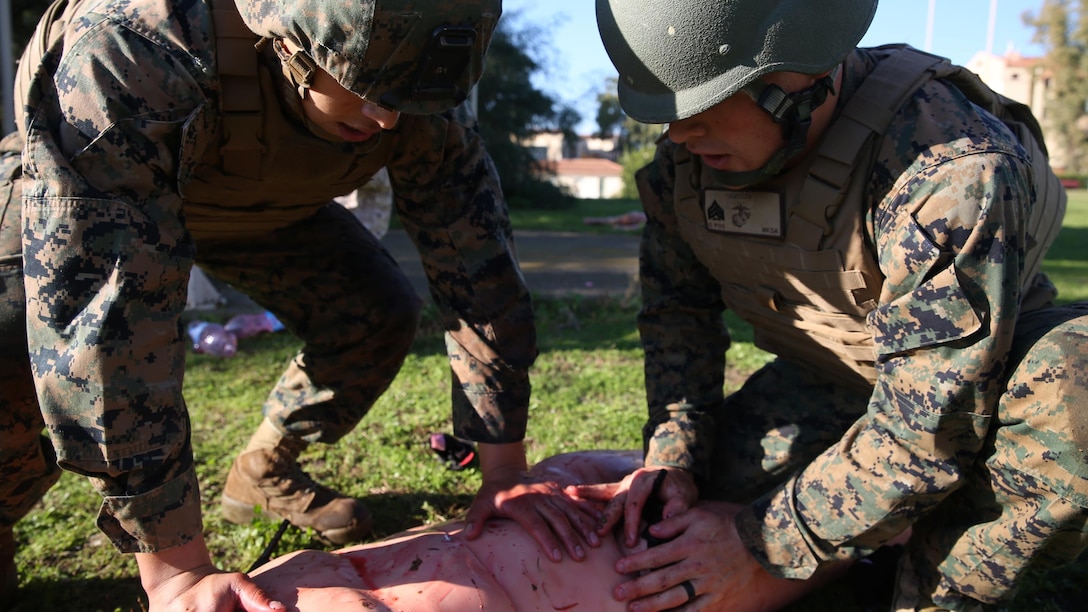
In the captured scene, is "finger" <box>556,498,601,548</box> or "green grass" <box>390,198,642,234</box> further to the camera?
"green grass" <box>390,198,642,234</box>

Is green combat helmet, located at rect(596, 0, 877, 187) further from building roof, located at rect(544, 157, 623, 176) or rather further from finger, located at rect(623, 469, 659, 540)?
building roof, located at rect(544, 157, 623, 176)

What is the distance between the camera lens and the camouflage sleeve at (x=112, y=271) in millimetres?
1843

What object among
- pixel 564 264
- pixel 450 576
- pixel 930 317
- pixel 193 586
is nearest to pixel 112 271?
pixel 193 586

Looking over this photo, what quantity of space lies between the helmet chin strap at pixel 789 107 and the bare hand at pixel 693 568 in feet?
3.04

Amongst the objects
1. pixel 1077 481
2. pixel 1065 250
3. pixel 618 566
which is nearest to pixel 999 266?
pixel 1077 481

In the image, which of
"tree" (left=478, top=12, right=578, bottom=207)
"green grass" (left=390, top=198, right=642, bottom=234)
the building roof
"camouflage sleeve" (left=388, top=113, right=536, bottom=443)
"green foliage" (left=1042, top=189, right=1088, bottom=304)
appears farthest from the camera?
the building roof

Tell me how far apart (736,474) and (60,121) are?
2.09 meters

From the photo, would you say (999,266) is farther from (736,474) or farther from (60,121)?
(60,121)

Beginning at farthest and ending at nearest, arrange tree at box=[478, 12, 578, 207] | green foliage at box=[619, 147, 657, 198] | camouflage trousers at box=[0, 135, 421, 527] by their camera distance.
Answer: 1. green foliage at box=[619, 147, 657, 198]
2. tree at box=[478, 12, 578, 207]
3. camouflage trousers at box=[0, 135, 421, 527]

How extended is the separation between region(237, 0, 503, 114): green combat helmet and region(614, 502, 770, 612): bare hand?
120cm

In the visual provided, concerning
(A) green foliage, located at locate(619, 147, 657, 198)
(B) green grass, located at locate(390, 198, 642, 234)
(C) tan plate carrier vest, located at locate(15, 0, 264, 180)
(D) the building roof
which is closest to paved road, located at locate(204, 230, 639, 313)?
(B) green grass, located at locate(390, 198, 642, 234)

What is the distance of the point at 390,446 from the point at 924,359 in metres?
2.32

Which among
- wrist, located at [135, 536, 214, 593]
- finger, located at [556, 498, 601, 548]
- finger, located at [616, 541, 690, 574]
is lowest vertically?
finger, located at [616, 541, 690, 574]

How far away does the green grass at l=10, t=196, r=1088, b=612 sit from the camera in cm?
274
